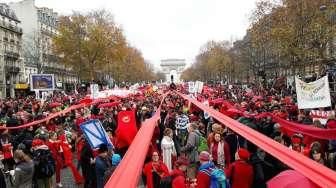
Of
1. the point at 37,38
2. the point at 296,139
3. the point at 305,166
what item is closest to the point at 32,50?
the point at 37,38

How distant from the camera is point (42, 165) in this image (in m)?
11.2

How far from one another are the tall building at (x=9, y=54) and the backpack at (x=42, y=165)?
77.0 m

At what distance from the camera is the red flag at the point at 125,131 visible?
48.2 ft

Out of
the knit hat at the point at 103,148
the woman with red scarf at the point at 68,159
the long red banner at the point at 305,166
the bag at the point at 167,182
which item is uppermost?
the long red banner at the point at 305,166

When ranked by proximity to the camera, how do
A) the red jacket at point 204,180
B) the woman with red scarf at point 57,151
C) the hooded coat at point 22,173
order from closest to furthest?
1. the red jacket at point 204,180
2. the hooded coat at point 22,173
3. the woman with red scarf at point 57,151

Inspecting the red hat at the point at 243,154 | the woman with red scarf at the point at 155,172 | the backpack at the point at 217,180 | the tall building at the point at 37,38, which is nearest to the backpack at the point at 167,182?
the backpack at the point at 217,180

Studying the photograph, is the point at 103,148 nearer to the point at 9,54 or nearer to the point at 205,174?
the point at 205,174

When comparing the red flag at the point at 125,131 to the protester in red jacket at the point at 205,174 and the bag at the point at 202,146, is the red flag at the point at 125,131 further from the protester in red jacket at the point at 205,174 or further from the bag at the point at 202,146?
the protester in red jacket at the point at 205,174

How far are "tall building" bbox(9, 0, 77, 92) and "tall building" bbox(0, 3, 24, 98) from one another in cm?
215

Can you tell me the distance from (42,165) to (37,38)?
3504 inches

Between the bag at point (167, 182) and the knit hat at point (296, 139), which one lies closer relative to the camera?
the bag at point (167, 182)

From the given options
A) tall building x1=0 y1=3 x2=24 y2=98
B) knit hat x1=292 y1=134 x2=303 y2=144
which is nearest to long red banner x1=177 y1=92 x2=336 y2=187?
knit hat x1=292 y1=134 x2=303 y2=144

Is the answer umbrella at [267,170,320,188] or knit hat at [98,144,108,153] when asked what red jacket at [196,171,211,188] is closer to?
knit hat at [98,144,108,153]

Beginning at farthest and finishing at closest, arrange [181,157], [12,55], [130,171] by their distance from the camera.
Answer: [12,55] → [181,157] → [130,171]
